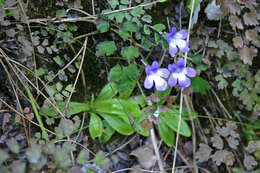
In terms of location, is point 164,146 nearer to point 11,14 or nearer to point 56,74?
point 56,74

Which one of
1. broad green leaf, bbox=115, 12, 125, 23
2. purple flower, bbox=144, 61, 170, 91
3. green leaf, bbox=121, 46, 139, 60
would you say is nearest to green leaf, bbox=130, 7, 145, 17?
broad green leaf, bbox=115, 12, 125, 23

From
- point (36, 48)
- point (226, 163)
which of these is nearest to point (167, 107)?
point (226, 163)

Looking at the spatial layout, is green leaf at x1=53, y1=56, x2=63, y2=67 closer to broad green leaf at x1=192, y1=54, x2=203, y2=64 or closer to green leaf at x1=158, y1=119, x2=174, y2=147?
→ green leaf at x1=158, y1=119, x2=174, y2=147

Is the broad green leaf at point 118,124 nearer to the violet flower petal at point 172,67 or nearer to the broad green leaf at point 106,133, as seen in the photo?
the broad green leaf at point 106,133

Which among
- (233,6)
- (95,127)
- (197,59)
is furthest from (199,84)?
(95,127)

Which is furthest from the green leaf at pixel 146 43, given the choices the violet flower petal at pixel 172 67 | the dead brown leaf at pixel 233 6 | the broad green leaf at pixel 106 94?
the dead brown leaf at pixel 233 6

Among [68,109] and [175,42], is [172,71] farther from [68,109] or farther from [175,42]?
[68,109]
